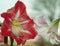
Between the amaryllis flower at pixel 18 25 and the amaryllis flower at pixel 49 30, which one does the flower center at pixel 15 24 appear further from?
the amaryllis flower at pixel 49 30

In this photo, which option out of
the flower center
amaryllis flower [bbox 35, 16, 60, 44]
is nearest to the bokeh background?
amaryllis flower [bbox 35, 16, 60, 44]

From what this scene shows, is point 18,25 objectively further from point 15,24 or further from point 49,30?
point 49,30

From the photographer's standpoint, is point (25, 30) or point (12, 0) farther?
point (12, 0)

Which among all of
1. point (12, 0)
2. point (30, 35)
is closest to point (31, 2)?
point (12, 0)

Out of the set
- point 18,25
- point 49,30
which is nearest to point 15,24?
point 18,25

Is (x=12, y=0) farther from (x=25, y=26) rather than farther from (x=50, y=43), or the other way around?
(x=50, y=43)

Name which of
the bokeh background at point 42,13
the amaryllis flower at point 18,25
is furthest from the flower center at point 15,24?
the bokeh background at point 42,13

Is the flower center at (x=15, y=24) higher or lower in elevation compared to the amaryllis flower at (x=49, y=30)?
higher

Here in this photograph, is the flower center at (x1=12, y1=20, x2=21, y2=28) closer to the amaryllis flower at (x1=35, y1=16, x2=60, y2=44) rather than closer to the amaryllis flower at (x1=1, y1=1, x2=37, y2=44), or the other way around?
the amaryllis flower at (x1=1, y1=1, x2=37, y2=44)
